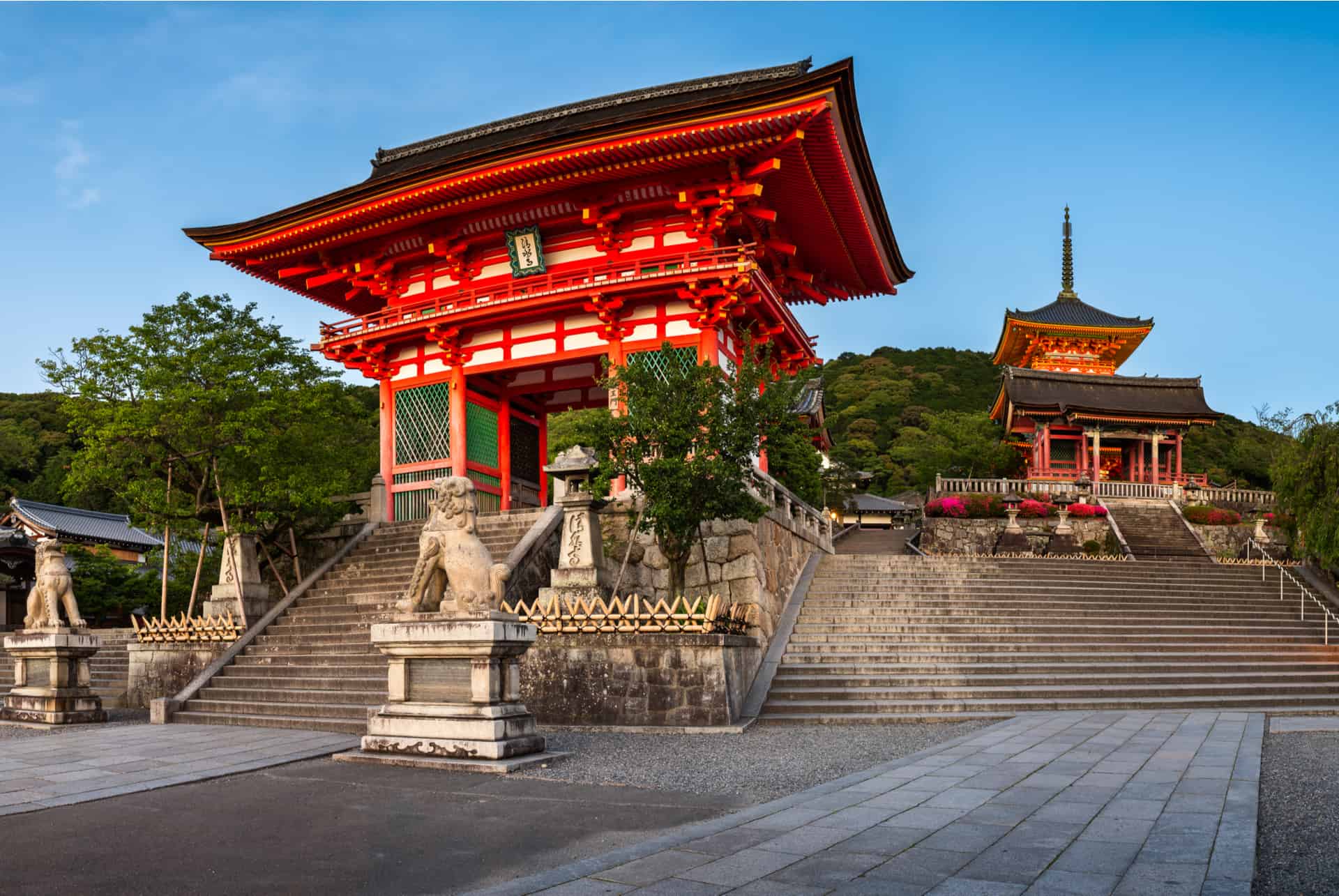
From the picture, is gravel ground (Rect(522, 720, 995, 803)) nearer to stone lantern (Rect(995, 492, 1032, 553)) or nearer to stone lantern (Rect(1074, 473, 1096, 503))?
stone lantern (Rect(995, 492, 1032, 553))

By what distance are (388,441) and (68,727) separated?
9157mm

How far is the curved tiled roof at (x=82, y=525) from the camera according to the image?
3155 centimetres

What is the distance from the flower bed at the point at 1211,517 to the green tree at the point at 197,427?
1138 inches

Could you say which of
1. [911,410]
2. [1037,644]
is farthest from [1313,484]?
[911,410]

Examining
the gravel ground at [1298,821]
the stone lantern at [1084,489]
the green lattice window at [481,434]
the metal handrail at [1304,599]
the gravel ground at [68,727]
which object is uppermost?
the green lattice window at [481,434]

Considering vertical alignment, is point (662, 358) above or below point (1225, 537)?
above

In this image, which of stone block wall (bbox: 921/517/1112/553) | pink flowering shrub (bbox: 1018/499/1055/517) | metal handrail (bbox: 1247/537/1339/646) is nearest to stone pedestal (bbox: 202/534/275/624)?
metal handrail (bbox: 1247/537/1339/646)

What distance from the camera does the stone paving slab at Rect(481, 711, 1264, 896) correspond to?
4922mm

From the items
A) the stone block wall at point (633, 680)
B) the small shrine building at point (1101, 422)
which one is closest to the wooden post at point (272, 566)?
the stone block wall at point (633, 680)

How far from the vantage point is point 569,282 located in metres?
19.2

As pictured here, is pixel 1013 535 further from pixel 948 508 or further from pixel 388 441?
pixel 388 441

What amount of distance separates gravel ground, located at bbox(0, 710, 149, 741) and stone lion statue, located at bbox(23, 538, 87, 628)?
56.6 inches

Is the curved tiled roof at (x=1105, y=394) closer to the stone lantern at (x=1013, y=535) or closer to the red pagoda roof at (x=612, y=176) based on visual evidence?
the stone lantern at (x=1013, y=535)

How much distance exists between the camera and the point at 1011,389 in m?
43.5
